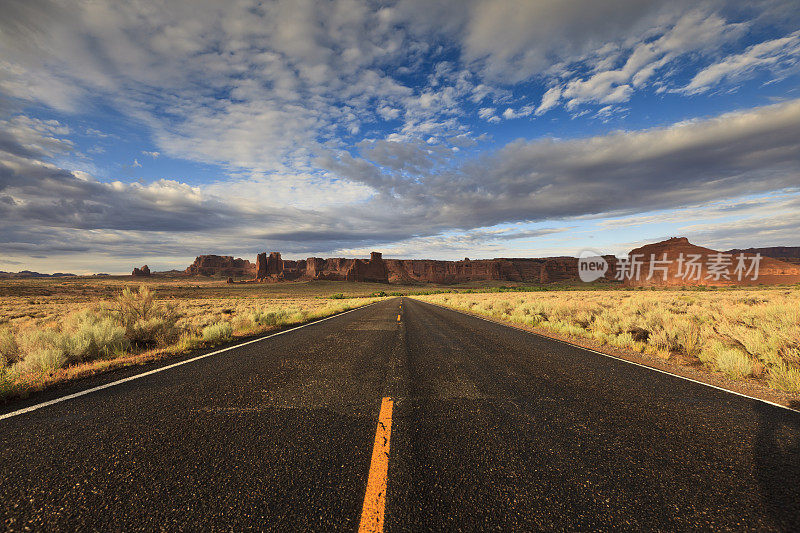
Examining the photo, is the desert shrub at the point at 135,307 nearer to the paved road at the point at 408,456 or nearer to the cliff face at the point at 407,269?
the paved road at the point at 408,456

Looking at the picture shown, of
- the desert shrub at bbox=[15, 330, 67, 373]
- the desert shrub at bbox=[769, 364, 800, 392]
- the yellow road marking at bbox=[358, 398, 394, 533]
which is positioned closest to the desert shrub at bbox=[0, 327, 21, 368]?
the desert shrub at bbox=[15, 330, 67, 373]

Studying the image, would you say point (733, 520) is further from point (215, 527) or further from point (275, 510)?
point (215, 527)

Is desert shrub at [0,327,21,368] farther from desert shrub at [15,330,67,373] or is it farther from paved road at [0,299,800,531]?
paved road at [0,299,800,531]

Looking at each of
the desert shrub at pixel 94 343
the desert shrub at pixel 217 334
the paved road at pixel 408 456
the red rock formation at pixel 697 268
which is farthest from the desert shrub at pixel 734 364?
the red rock formation at pixel 697 268

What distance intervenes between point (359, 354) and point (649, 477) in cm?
551

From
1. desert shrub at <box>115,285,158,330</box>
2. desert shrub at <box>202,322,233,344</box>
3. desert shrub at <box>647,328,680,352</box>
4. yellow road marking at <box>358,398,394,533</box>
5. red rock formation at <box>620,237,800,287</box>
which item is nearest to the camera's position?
yellow road marking at <box>358,398,394,533</box>

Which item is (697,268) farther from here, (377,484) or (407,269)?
(407,269)

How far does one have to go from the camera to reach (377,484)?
2201mm

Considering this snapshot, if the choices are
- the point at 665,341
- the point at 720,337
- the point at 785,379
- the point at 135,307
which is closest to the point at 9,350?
the point at 135,307

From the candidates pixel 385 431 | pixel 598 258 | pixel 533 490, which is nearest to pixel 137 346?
pixel 385 431

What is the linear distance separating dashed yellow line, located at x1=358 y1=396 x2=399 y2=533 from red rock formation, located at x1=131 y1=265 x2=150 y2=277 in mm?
220144

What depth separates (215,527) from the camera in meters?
1.83

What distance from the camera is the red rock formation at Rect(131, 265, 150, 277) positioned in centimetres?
16827

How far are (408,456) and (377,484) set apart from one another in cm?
50
